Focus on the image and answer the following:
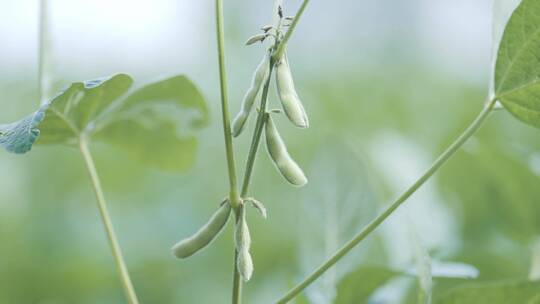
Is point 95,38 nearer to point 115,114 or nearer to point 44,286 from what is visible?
point 44,286

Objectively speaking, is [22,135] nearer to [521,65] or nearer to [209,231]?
[209,231]

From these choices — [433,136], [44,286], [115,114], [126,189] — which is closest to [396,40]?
[433,136]

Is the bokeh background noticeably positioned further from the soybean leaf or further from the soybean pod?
the soybean pod

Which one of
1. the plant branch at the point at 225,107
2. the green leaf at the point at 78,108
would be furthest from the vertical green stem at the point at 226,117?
the green leaf at the point at 78,108

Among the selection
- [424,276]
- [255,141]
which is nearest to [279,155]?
[255,141]

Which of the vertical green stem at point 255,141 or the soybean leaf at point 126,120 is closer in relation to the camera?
the vertical green stem at point 255,141

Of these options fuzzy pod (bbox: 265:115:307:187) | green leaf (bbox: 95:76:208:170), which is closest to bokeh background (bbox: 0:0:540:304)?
green leaf (bbox: 95:76:208:170)

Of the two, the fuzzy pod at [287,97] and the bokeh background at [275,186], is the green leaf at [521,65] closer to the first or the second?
the bokeh background at [275,186]
